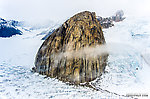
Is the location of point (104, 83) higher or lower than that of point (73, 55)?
lower

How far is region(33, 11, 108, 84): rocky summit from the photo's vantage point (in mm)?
14461

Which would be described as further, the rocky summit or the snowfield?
the rocky summit

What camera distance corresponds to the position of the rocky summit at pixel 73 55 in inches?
569

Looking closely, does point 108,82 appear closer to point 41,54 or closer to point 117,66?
point 117,66

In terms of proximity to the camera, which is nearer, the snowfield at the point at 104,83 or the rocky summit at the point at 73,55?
the snowfield at the point at 104,83

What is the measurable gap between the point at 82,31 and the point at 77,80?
23.0ft

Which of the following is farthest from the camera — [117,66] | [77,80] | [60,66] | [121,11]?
[121,11]

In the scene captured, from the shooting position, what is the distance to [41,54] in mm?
16922

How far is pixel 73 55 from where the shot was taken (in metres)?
14.7

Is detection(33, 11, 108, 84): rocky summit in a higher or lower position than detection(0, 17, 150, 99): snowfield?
higher

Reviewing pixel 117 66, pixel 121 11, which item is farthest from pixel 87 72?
pixel 121 11

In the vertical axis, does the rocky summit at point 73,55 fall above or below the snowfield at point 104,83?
above

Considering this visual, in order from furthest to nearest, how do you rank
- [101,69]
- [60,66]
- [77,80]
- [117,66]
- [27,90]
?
1. [117,66]
2. [101,69]
3. [60,66]
4. [77,80]
5. [27,90]

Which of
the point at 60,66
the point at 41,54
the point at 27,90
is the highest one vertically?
the point at 41,54
